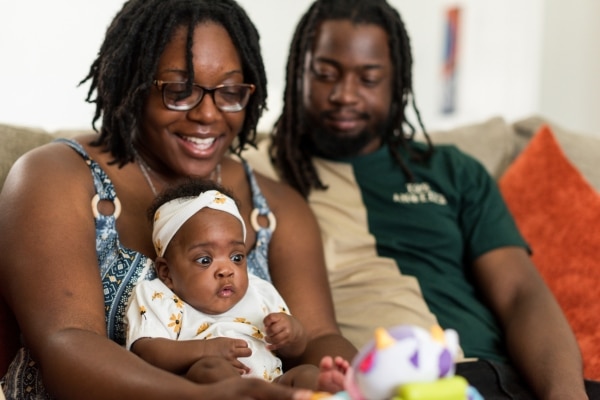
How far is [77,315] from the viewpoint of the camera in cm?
154

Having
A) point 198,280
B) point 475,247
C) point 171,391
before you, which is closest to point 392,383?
point 171,391

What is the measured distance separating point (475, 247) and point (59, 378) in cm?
117

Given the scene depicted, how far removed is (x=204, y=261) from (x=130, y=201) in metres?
0.28

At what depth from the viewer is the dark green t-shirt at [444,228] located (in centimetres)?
215

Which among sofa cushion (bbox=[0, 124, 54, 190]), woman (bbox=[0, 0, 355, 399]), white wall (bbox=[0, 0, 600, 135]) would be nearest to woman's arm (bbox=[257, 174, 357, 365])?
woman (bbox=[0, 0, 355, 399])

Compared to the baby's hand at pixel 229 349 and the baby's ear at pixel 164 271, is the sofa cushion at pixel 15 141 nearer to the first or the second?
the baby's ear at pixel 164 271

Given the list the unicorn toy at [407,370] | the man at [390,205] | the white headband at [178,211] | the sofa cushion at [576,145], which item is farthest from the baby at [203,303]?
the sofa cushion at [576,145]

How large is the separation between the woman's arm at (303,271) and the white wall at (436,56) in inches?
46.2

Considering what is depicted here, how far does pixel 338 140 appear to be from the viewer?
2.31 meters

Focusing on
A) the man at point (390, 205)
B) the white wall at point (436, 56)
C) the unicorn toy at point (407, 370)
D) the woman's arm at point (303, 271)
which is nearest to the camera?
the unicorn toy at point (407, 370)

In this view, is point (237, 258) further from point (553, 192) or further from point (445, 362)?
point (553, 192)

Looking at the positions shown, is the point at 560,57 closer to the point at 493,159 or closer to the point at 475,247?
the point at 493,159

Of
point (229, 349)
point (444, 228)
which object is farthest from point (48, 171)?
point (444, 228)

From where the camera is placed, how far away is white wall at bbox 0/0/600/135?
361 cm
